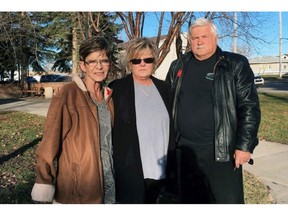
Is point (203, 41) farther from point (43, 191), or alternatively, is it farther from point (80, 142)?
point (43, 191)

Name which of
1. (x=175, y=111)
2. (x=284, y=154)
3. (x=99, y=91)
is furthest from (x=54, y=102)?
(x=284, y=154)

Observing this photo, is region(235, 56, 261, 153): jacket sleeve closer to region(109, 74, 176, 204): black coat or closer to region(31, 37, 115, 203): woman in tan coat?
region(109, 74, 176, 204): black coat

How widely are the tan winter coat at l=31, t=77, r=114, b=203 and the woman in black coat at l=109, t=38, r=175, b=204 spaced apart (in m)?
0.30

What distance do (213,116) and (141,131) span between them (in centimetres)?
58

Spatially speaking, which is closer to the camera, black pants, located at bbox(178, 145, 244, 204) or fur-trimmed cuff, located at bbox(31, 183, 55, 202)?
fur-trimmed cuff, located at bbox(31, 183, 55, 202)

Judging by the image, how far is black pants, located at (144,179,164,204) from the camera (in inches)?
108

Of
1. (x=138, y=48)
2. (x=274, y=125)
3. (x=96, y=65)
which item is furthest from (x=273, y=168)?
(x=274, y=125)

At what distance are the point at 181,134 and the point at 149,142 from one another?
35 centimetres

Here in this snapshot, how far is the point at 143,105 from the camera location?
105 inches

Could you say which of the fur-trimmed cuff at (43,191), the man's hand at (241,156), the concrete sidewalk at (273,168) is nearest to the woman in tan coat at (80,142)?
the fur-trimmed cuff at (43,191)

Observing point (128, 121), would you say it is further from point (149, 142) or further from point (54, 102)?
point (54, 102)

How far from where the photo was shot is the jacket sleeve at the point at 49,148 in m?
2.16

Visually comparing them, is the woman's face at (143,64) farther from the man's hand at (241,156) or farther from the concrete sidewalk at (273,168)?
the concrete sidewalk at (273,168)

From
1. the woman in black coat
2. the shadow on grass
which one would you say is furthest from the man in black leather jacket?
the shadow on grass
